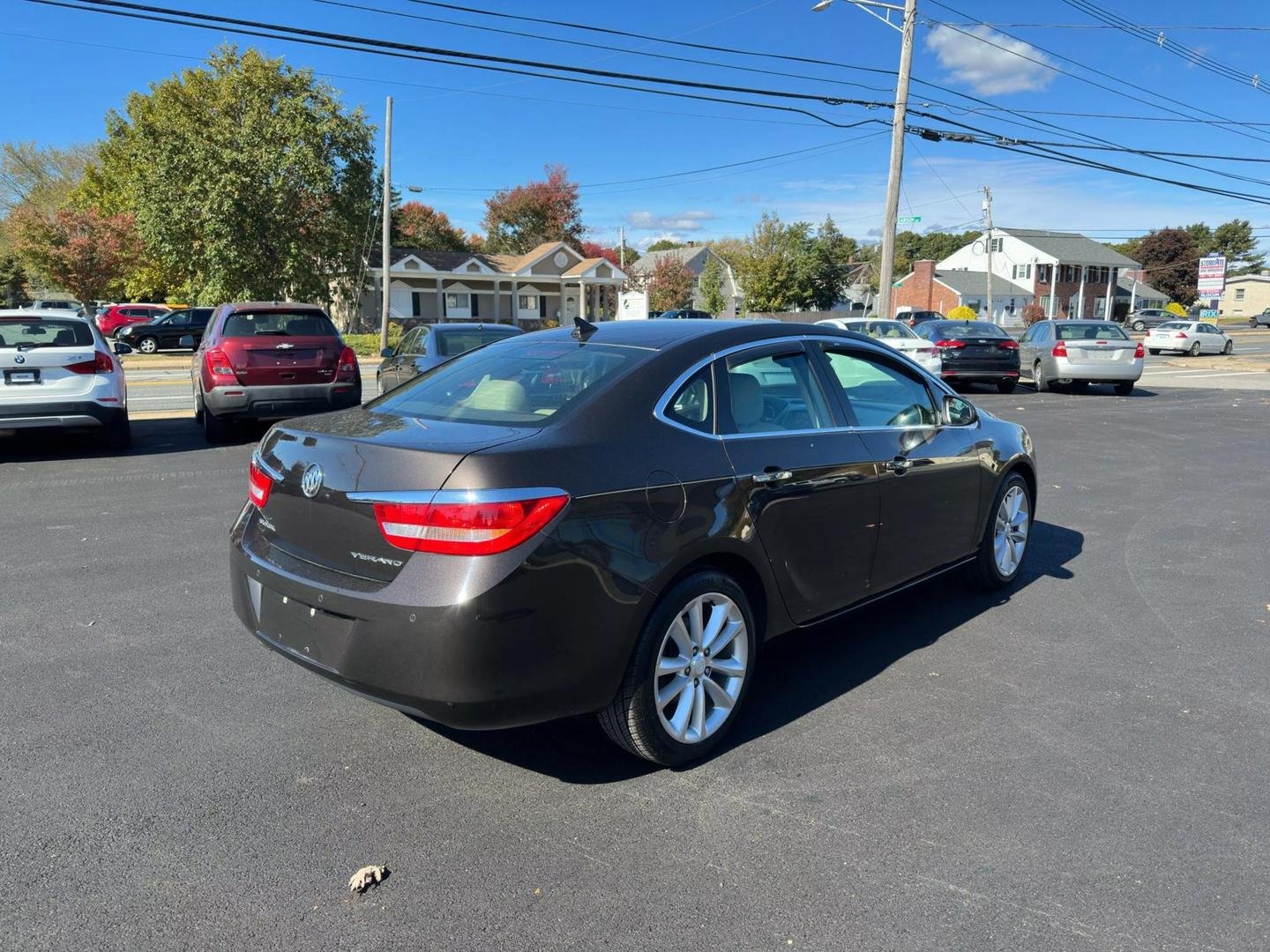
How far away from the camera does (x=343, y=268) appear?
3778 cm

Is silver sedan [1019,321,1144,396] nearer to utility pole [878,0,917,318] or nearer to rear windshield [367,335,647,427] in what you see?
utility pole [878,0,917,318]

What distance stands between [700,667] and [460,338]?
9.23m

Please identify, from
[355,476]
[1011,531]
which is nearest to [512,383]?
[355,476]

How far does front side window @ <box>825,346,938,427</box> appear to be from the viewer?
4.28 meters

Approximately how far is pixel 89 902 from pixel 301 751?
0.93 meters

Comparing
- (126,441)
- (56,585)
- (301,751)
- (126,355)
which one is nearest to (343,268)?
(126,355)

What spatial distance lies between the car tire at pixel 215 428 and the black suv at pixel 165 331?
23276mm

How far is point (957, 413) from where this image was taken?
495 centimetres

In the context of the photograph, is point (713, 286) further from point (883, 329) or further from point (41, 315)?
point (41, 315)

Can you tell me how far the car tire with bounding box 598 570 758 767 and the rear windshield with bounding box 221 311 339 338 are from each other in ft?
28.2

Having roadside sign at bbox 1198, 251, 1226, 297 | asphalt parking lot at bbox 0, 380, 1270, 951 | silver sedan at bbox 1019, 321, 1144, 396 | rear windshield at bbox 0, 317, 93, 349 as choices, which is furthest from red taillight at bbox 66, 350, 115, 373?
roadside sign at bbox 1198, 251, 1226, 297

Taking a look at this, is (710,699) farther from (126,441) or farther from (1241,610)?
(126,441)

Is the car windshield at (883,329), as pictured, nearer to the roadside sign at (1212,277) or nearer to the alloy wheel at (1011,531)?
the alloy wheel at (1011,531)

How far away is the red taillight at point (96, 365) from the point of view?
9.37 metres
